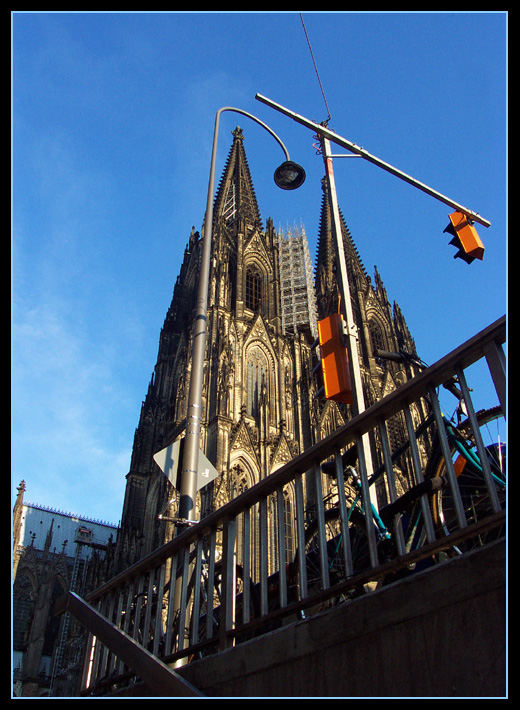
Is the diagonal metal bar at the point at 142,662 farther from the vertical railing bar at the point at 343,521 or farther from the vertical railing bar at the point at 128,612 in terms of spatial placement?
the vertical railing bar at the point at 343,521

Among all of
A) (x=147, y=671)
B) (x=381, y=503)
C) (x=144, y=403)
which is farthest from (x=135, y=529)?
(x=147, y=671)

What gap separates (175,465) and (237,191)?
142 feet

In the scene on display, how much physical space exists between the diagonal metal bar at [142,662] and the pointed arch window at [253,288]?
31.5 meters

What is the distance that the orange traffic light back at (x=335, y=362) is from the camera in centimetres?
756

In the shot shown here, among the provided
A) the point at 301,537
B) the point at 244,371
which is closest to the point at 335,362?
the point at 301,537

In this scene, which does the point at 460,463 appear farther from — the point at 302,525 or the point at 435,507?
the point at 302,525

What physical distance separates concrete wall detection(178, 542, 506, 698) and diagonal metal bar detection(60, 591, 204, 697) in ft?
1.70

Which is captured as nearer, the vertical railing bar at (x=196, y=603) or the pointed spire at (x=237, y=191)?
the vertical railing bar at (x=196, y=603)

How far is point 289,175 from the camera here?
1008 centimetres

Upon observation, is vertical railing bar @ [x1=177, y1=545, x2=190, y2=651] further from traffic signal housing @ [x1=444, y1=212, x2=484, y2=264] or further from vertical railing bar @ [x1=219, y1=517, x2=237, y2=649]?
traffic signal housing @ [x1=444, y1=212, x2=484, y2=264]

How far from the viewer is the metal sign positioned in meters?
6.01

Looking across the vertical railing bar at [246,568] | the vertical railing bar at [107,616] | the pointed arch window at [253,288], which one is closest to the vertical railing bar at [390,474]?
the vertical railing bar at [246,568]

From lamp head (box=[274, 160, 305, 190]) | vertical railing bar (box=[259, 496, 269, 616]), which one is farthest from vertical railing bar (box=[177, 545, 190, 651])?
lamp head (box=[274, 160, 305, 190])
